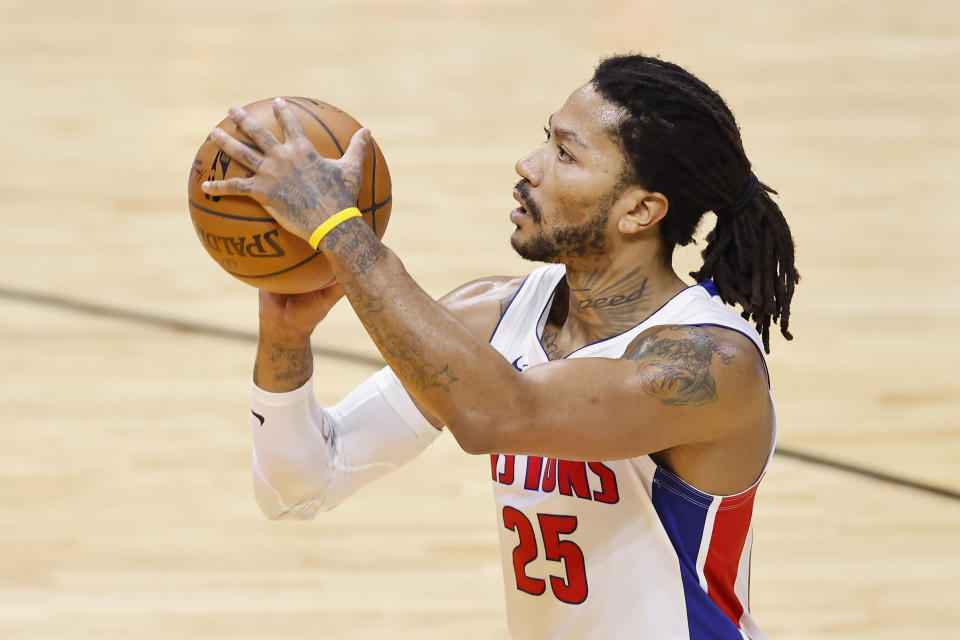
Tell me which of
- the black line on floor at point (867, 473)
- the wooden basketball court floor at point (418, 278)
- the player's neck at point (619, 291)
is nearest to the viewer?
the player's neck at point (619, 291)

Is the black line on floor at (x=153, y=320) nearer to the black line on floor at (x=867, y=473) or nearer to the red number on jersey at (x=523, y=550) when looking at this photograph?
the black line on floor at (x=867, y=473)

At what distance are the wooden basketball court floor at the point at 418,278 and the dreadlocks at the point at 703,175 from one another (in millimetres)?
1601

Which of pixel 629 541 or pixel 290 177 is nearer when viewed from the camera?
pixel 290 177

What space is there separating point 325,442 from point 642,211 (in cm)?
85

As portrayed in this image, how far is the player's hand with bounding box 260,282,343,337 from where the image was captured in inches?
93.7

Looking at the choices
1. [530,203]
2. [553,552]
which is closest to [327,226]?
[530,203]

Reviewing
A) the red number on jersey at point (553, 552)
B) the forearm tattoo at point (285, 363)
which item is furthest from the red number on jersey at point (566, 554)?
the forearm tattoo at point (285, 363)

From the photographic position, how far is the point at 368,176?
2.16 m

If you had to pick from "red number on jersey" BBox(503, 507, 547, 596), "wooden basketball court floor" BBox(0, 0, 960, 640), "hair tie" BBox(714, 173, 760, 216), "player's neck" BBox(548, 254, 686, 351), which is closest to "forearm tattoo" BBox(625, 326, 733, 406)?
"player's neck" BBox(548, 254, 686, 351)

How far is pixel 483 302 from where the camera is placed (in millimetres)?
2578

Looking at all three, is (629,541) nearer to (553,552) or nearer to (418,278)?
(553,552)

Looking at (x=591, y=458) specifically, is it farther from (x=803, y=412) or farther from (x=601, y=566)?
(x=803, y=412)

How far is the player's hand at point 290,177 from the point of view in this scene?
1948 millimetres

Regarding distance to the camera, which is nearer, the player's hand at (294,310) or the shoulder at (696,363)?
the shoulder at (696,363)
